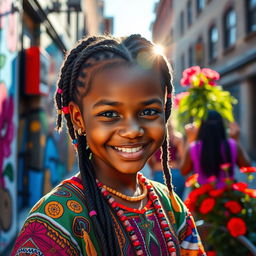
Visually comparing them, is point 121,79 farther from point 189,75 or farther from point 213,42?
point 213,42

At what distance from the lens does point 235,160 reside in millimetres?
3484

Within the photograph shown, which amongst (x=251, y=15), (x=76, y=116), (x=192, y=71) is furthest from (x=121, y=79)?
Result: (x=251, y=15)

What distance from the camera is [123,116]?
1.18m

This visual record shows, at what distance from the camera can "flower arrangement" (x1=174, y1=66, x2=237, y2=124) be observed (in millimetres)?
3264

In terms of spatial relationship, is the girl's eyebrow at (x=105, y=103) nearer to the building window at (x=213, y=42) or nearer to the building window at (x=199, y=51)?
the building window at (x=213, y=42)

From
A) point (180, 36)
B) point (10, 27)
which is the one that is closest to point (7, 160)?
point (10, 27)

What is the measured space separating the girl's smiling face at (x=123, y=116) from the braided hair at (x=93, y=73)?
0.14 feet

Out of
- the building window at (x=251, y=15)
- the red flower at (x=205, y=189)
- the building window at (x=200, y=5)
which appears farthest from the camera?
the building window at (x=200, y=5)

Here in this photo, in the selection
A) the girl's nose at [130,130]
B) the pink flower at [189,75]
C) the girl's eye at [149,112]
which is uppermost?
the pink flower at [189,75]

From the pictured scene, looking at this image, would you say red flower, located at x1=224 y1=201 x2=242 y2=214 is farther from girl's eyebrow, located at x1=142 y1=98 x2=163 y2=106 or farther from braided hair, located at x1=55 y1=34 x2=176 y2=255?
girl's eyebrow, located at x1=142 y1=98 x2=163 y2=106

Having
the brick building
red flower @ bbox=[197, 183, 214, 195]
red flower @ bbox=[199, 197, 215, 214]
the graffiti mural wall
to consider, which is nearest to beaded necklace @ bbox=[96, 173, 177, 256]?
red flower @ bbox=[199, 197, 215, 214]

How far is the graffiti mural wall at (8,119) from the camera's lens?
14.3 ft

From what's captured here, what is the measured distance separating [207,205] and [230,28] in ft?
48.2

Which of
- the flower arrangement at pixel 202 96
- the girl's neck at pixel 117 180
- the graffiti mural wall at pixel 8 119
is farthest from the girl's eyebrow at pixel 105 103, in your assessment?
the graffiti mural wall at pixel 8 119
